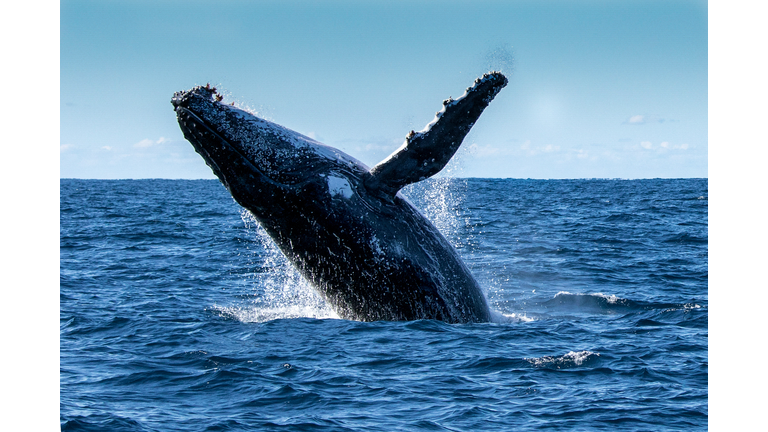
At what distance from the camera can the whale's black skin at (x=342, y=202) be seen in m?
9.37

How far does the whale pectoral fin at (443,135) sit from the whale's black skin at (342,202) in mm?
14

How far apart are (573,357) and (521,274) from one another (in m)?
9.66

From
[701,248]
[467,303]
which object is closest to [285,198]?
[467,303]

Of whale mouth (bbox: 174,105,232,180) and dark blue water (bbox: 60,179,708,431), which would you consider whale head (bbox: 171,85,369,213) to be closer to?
whale mouth (bbox: 174,105,232,180)

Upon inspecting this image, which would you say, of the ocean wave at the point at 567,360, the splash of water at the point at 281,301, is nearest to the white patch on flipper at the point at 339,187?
the splash of water at the point at 281,301

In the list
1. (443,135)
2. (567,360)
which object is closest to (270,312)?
(443,135)

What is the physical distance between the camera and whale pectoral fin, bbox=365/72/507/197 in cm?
882

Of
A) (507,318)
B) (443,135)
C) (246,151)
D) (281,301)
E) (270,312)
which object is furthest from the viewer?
(281,301)

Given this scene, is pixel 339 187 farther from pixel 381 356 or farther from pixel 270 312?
pixel 270 312

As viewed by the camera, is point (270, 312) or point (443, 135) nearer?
point (443, 135)

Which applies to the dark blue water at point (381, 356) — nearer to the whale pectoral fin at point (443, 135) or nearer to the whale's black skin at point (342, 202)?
the whale's black skin at point (342, 202)

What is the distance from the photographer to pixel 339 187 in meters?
9.70

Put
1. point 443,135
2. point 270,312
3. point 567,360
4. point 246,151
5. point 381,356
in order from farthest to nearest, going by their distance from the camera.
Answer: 1. point 270,312
2. point 246,151
3. point 381,356
4. point 567,360
5. point 443,135

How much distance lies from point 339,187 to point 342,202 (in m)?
0.21
